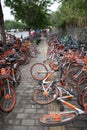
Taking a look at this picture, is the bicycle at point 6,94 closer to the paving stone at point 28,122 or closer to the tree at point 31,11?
the paving stone at point 28,122

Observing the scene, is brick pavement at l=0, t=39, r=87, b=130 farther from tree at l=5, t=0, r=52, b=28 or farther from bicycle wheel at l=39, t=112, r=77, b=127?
tree at l=5, t=0, r=52, b=28

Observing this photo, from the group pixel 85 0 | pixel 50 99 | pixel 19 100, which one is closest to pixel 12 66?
pixel 19 100

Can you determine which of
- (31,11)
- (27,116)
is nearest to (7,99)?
(27,116)

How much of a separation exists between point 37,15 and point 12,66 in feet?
53.6

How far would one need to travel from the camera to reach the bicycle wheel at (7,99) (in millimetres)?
4225

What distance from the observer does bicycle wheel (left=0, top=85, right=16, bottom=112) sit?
422cm

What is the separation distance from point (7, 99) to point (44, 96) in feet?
2.58

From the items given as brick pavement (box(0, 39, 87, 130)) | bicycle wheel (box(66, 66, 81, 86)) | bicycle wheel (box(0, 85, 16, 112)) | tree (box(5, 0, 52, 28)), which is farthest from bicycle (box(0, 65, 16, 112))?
tree (box(5, 0, 52, 28))

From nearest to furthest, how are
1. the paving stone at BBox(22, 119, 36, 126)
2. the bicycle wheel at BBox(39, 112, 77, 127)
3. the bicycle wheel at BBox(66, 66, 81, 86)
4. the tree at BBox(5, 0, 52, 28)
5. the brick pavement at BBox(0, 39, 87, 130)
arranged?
1. the bicycle wheel at BBox(39, 112, 77, 127)
2. the brick pavement at BBox(0, 39, 87, 130)
3. the paving stone at BBox(22, 119, 36, 126)
4. the bicycle wheel at BBox(66, 66, 81, 86)
5. the tree at BBox(5, 0, 52, 28)

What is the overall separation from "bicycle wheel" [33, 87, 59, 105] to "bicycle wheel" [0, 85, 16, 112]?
0.47 metres

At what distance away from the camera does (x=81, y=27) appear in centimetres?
1161

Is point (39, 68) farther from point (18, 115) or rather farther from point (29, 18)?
point (29, 18)

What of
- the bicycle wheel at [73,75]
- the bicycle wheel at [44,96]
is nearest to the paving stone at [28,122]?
the bicycle wheel at [44,96]

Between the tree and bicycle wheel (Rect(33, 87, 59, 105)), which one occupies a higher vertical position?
the tree
